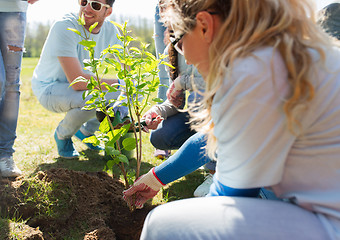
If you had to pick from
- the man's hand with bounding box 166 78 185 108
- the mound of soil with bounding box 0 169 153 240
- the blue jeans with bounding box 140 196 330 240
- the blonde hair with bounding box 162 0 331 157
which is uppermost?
the blonde hair with bounding box 162 0 331 157

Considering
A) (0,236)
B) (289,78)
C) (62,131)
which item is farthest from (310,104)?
(62,131)

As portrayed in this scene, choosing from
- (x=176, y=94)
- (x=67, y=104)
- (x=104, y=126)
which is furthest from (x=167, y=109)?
(x=67, y=104)

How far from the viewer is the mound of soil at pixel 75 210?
79.5 inches

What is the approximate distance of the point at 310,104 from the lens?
107 cm

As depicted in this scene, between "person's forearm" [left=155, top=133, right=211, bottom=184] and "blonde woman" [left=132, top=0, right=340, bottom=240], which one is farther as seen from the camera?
"person's forearm" [left=155, top=133, right=211, bottom=184]

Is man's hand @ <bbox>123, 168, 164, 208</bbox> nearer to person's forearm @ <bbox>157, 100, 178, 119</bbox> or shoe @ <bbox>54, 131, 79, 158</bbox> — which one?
person's forearm @ <bbox>157, 100, 178, 119</bbox>

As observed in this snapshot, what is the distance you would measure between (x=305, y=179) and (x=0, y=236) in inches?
60.4

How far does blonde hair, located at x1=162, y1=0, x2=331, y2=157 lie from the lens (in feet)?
3.42

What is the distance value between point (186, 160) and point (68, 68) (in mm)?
1793

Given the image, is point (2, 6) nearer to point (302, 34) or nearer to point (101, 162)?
point (101, 162)

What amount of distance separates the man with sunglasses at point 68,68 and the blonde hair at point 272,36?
6.69 feet

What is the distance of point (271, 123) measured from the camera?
1046mm

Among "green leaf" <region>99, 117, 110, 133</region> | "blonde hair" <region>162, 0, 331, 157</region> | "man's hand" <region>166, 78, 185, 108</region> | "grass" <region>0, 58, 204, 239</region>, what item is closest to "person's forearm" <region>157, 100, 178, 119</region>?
"man's hand" <region>166, 78, 185, 108</region>

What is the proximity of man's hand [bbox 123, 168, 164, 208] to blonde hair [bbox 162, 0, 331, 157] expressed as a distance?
0.75 metres
